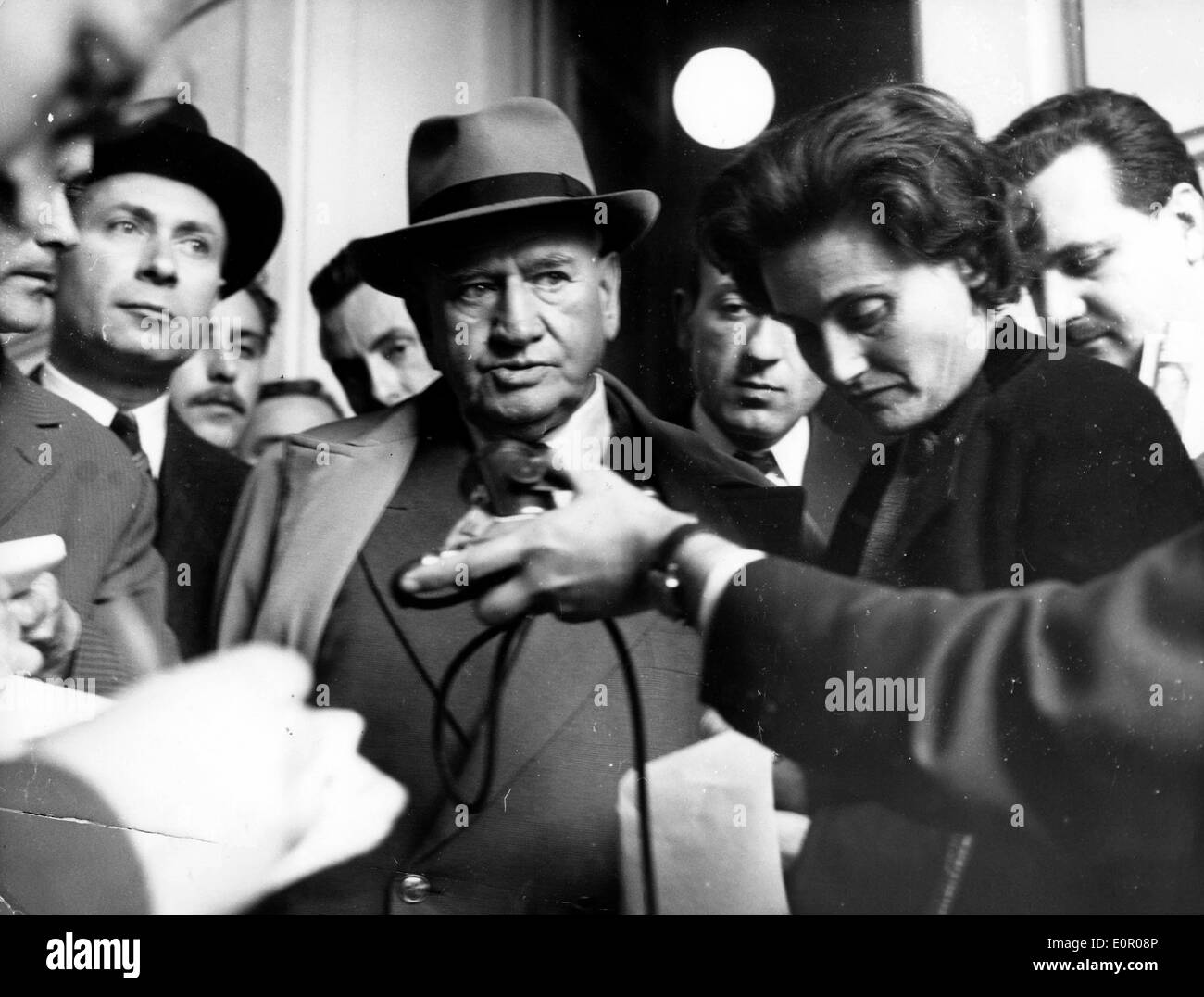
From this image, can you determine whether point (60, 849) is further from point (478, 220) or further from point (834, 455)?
point (834, 455)

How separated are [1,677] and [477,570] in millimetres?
1435

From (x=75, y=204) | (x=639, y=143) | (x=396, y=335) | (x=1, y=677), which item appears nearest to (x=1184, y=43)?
(x=639, y=143)

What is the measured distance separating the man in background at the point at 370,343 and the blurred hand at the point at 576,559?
53cm

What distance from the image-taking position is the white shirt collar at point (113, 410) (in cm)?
402

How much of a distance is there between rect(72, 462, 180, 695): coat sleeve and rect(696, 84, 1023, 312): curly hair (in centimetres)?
185

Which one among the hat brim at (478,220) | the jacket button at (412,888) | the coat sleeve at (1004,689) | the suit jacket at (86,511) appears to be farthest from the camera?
the suit jacket at (86,511)

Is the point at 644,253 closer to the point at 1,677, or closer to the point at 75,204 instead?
the point at 75,204

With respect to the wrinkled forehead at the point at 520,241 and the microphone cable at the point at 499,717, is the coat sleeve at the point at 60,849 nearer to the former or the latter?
the microphone cable at the point at 499,717

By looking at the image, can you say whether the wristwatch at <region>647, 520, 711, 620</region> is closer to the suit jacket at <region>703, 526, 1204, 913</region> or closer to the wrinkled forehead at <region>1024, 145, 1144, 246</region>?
the suit jacket at <region>703, 526, 1204, 913</region>

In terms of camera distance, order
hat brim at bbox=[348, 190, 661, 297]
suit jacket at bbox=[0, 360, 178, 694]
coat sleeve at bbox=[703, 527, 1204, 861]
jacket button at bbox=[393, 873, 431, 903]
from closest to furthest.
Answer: coat sleeve at bbox=[703, 527, 1204, 861], jacket button at bbox=[393, 873, 431, 903], hat brim at bbox=[348, 190, 661, 297], suit jacket at bbox=[0, 360, 178, 694]

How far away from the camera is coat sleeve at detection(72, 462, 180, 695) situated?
12.8 feet

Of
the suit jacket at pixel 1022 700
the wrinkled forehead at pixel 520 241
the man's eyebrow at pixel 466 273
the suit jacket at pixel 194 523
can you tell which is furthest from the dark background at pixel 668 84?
the suit jacket at pixel 194 523

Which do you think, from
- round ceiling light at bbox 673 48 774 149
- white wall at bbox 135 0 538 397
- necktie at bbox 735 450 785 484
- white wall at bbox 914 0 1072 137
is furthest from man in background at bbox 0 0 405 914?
white wall at bbox 914 0 1072 137

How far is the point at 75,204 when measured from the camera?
13.4 feet
